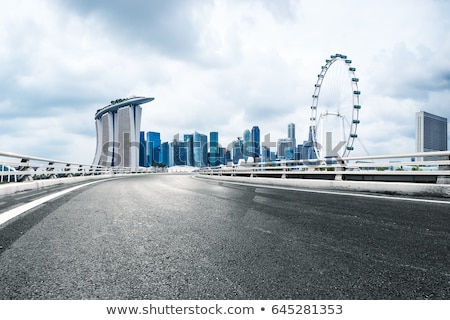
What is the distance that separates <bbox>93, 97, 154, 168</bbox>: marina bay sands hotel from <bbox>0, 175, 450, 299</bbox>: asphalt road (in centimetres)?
14528

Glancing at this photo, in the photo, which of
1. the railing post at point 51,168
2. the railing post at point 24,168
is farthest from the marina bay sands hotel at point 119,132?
the railing post at point 24,168

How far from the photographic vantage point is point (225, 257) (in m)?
2.52

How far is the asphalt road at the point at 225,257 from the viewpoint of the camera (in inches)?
73.5

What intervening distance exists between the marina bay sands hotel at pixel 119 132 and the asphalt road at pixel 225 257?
145 m

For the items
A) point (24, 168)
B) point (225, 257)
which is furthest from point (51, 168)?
point (225, 257)

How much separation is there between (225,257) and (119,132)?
162 metres

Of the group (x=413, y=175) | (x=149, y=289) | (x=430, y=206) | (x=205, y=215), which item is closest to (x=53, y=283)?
(x=149, y=289)

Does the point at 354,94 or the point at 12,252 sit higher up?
the point at 354,94

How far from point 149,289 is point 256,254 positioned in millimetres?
1041

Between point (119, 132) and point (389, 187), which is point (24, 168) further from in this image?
point (119, 132)

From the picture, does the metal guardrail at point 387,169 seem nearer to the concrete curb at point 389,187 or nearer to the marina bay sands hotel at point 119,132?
→ the concrete curb at point 389,187

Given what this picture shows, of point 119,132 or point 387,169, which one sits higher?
point 119,132

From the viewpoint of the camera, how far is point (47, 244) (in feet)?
9.73
